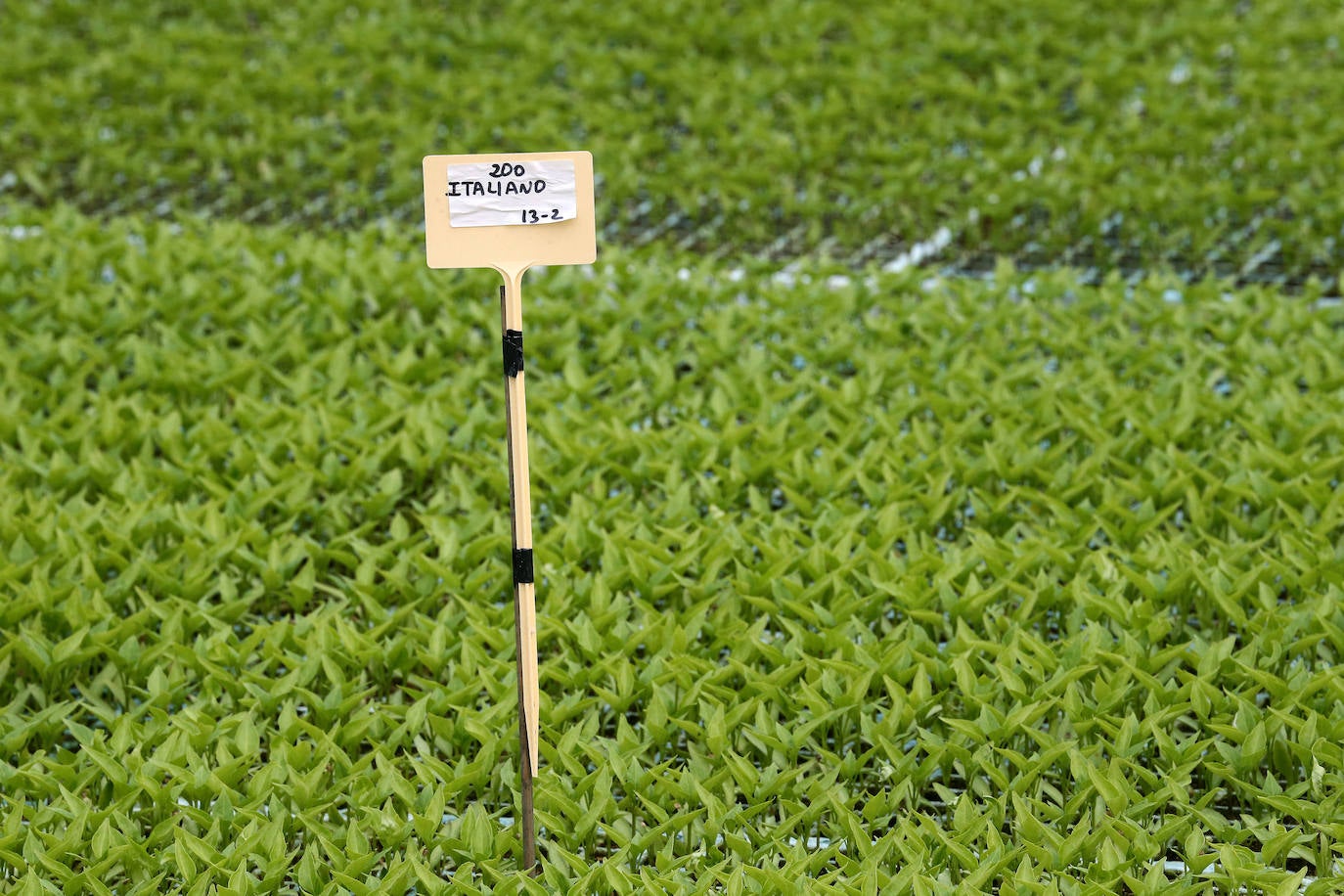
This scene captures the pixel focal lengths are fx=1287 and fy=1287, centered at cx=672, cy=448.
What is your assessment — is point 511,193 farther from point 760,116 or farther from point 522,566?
point 760,116

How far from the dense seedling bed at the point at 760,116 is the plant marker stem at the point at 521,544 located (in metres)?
4.23

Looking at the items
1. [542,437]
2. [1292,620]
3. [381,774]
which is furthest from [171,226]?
[1292,620]

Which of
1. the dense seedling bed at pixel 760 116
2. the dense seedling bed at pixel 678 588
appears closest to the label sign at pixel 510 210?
the dense seedling bed at pixel 678 588

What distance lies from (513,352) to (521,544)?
1.23 ft

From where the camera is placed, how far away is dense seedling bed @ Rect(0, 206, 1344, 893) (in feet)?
Answer: 8.51

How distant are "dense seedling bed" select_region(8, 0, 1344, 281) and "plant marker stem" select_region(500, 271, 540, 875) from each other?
4.23 meters

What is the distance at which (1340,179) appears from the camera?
249 inches

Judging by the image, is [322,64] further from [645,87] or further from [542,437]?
[542,437]

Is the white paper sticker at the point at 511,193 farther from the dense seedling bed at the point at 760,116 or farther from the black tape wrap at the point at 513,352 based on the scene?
the dense seedling bed at the point at 760,116

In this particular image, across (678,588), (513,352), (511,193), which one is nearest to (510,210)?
(511,193)

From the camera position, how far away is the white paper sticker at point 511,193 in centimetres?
242

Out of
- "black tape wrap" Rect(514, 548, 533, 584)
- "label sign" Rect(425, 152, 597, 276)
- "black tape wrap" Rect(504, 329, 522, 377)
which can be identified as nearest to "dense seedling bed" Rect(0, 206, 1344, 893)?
"black tape wrap" Rect(514, 548, 533, 584)

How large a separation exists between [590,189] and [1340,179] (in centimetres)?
522

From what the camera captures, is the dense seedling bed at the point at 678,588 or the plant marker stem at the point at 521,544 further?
the dense seedling bed at the point at 678,588
